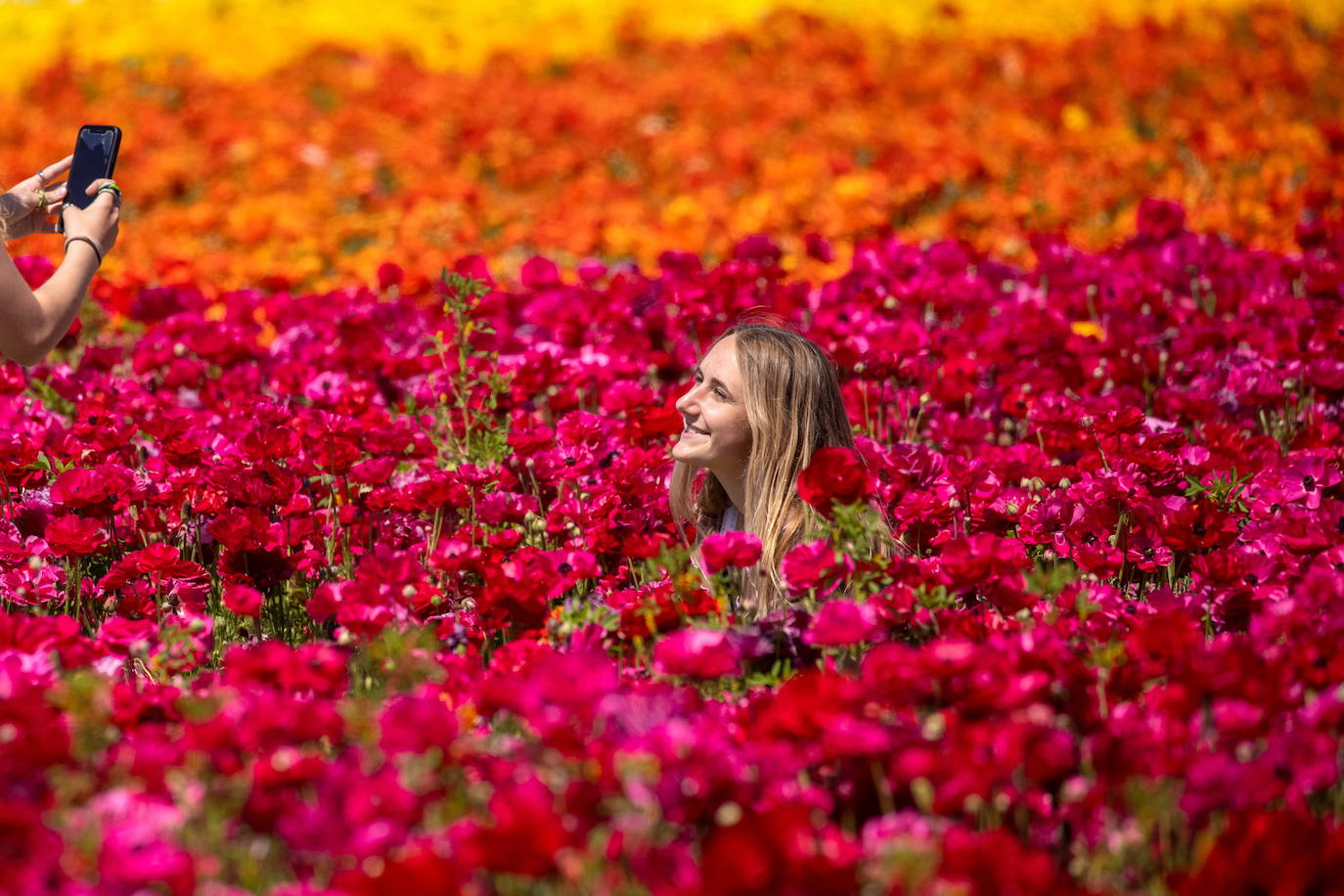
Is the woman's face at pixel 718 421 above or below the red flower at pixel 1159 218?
above

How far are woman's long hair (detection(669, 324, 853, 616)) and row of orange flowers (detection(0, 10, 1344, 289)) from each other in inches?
139

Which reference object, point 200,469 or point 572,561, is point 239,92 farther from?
point 572,561

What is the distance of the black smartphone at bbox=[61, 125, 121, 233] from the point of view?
2930 millimetres

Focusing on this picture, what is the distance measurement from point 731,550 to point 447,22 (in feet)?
35.8

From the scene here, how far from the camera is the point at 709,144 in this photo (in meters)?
8.74

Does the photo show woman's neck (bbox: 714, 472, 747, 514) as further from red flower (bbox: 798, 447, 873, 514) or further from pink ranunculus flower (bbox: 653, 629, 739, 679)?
pink ranunculus flower (bbox: 653, 629, 739, 679)

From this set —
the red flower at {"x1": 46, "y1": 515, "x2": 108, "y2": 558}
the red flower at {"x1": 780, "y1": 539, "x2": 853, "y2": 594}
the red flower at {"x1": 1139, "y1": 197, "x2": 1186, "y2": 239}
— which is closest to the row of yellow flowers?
the red flower at {"x1": 1139, "y1": 197, "x2": 1186, "y2": 239}

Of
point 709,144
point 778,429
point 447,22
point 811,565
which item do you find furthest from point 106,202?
point 447,22

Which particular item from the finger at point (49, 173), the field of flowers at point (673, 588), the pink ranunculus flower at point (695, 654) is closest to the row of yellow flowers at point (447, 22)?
the field of flowers at point (673, 588)

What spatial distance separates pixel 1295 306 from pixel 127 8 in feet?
37.0

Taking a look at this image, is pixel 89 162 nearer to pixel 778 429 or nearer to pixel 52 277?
pixel 52 277

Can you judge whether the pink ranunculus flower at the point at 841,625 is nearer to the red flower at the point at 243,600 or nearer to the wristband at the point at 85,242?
the red flower at the point at 243,600

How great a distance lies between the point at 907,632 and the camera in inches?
93.2

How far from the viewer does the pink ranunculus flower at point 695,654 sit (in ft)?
5.90
